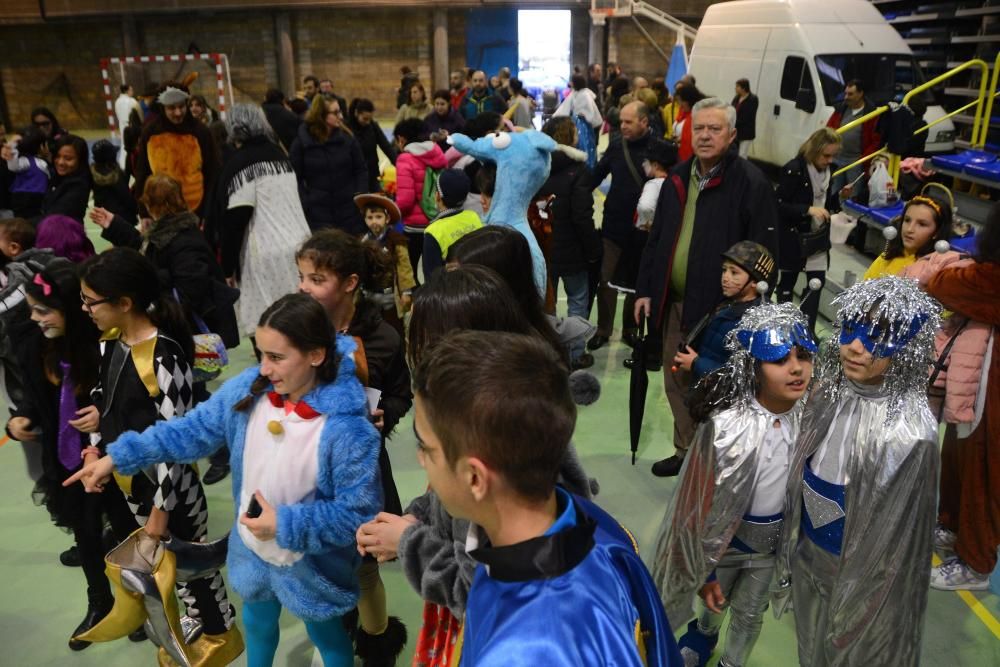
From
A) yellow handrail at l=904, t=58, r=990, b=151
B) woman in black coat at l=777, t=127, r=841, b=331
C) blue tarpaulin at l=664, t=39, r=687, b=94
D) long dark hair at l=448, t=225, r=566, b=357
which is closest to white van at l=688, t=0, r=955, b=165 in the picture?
yellow handrail at l=904, t=58, r=990, b=151

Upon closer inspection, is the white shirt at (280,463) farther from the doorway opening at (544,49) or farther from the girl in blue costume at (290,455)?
the doorway opening at (544,49)

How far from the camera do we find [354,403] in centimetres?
212

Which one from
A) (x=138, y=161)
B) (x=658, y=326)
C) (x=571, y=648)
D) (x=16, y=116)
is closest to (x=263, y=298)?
(x=138, y=161)

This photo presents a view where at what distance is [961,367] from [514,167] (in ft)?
6.93

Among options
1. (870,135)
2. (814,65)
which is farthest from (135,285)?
(814,65)

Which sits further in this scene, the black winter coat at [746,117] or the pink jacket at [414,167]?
the black winter coat at [746,117]

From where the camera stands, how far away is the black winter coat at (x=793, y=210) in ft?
15.3

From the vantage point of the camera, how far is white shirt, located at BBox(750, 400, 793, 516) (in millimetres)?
2334

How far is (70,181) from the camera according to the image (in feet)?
16.9

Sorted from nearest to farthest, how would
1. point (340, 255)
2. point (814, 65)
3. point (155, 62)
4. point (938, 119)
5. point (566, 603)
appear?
point (566, 603)
point (340, 255)
point (938, 119)
point (814, 65)
point (155, 62)

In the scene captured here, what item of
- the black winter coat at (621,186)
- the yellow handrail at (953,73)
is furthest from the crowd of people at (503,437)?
the yellow handrail at (953,73)

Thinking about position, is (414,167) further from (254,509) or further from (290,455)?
(254,509)

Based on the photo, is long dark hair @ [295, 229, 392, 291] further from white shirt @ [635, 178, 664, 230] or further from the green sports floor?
white shirt @ [635, 178, 664, 230]

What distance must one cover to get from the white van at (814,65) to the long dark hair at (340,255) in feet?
26.7
